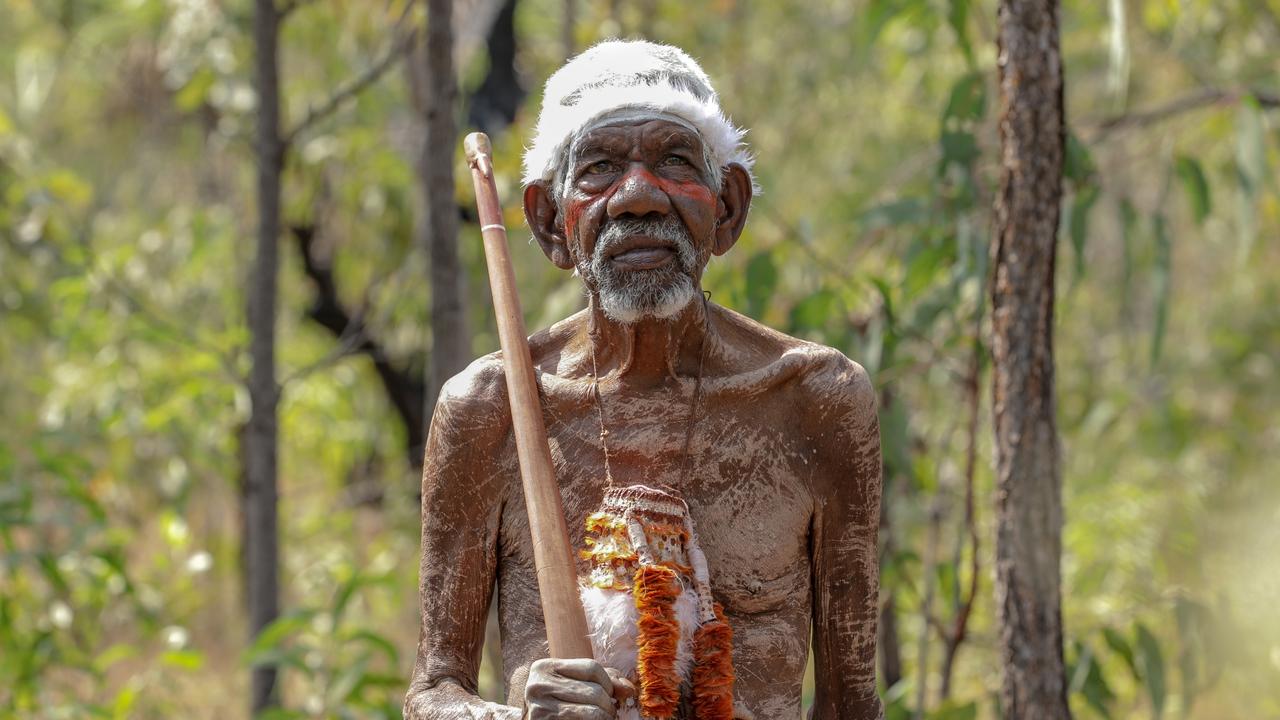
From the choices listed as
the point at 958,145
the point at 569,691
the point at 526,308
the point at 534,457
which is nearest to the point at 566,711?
the point at 569,691

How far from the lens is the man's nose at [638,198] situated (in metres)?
2.43

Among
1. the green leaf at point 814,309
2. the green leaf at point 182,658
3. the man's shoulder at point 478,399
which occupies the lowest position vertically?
the green leaf at point 182,658

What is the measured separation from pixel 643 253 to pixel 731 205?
0.30m

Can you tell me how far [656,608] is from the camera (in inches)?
Answer: 94.3

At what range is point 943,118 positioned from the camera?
4.20 m

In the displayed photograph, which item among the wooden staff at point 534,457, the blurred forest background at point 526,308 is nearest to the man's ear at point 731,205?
the wooden staff at point 534,457

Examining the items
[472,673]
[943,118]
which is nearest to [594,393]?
[472,673]

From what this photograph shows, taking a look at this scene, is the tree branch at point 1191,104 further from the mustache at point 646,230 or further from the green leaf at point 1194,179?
the mustache at point 646,230

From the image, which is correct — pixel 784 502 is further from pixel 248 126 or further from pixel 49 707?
pixel 248 126

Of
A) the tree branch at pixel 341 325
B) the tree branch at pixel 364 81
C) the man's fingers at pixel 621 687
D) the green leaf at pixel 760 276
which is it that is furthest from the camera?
the tree branch at pixel 341 325

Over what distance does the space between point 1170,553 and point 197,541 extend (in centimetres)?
649

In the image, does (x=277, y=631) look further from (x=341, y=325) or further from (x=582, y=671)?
(x=341, y=325)

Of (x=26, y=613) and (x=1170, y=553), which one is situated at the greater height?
(x=1170, y=553)

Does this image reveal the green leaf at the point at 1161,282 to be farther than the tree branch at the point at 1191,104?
No
